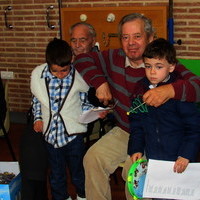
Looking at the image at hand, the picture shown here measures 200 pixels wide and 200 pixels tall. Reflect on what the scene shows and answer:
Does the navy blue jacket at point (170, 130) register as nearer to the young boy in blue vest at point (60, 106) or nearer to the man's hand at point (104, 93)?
the man's hand at point (104, 93)

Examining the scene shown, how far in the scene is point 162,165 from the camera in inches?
84.0

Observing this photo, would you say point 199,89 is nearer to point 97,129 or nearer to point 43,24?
point 97,129

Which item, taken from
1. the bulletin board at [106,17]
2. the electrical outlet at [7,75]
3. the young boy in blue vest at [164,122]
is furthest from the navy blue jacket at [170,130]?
the electrical outlet at [7,75]

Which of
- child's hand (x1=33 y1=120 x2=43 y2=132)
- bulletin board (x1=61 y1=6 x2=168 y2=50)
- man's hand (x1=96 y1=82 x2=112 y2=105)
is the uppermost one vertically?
bulletin board (x1=61 y1=6 x2=168 y2=50)

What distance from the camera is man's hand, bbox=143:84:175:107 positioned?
82.8 inches

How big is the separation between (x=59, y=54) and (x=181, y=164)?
3.25 feet

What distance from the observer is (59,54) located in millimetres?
2422

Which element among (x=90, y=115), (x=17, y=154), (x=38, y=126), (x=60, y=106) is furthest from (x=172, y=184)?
(x=17, y=154)

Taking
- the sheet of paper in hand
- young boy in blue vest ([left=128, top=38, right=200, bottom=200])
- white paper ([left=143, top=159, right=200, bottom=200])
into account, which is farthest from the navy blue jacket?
the sheet of paper in hand

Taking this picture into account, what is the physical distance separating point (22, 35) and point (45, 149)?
2.69 meters

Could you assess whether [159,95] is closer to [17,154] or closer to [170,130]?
[170,130]

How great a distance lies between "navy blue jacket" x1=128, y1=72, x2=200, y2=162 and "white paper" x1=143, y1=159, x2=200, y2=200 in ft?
0.34

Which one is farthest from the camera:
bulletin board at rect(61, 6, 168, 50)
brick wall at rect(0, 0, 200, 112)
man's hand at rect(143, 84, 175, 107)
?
brick wall at rect(0, 0, 200, 112)

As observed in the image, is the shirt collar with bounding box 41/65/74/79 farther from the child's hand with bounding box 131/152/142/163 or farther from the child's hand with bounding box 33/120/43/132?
the child's hand with bounding box 131/152/142/163
